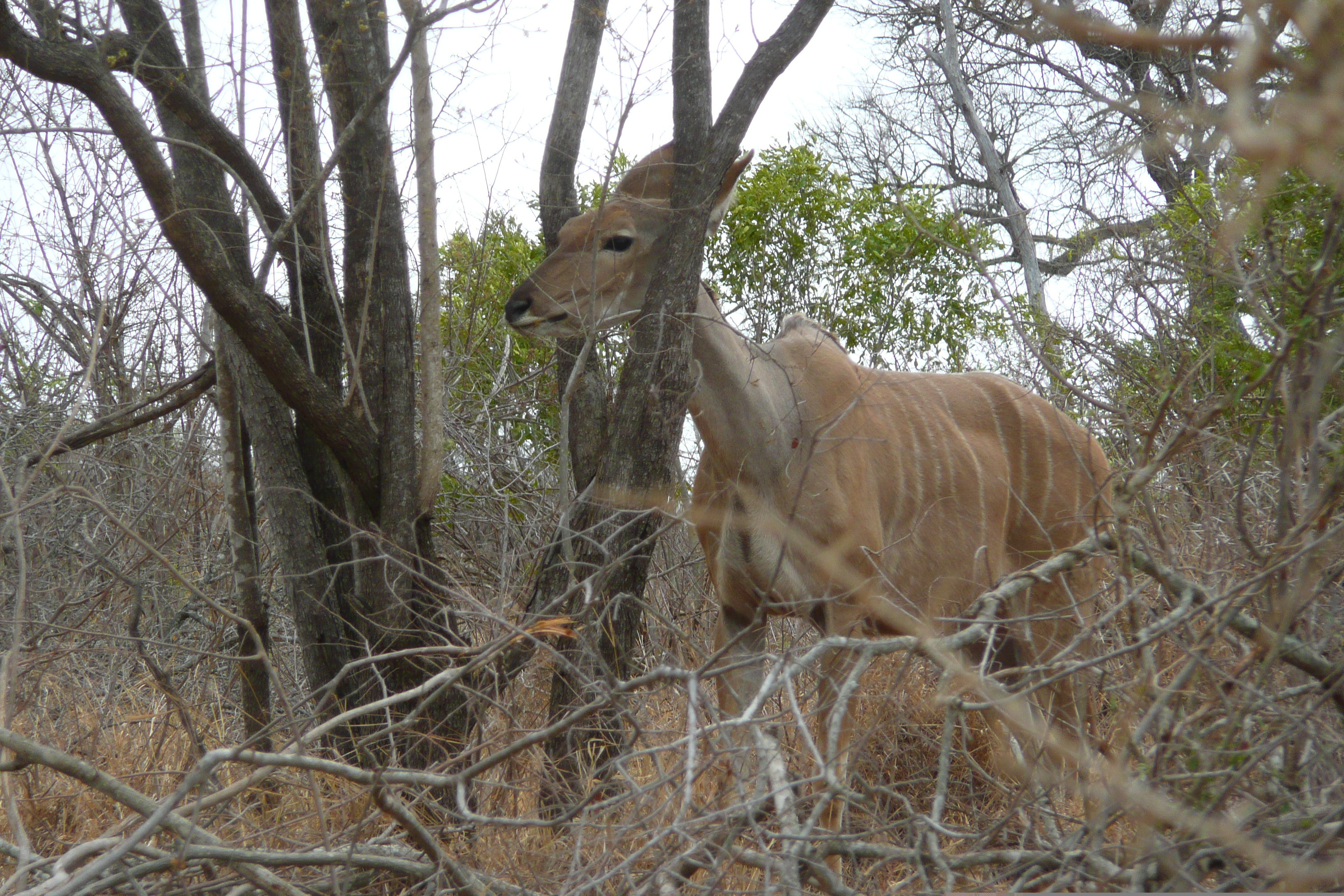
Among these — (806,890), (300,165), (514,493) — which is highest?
(300,165)

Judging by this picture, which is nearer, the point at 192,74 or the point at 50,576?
the point at 192,74

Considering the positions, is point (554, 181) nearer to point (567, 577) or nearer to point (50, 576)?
point (567, 577)

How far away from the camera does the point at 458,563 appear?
18.2 feet

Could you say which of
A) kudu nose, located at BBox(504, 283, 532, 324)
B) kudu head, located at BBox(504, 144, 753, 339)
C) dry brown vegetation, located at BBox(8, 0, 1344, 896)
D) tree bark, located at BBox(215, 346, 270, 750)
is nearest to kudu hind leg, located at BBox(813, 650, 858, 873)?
dry brown vegetation, located at BBox(8, 0, 1344, 896)

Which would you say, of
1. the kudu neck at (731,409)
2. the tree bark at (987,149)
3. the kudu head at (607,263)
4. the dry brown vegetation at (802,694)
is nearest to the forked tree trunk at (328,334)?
the dry brown vegetation at (802,694)

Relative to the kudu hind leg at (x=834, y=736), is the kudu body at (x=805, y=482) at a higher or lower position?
higher

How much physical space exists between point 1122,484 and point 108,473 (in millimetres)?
4964

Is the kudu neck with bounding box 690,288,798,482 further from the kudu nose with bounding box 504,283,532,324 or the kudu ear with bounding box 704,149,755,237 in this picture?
the kudu nose with bounding box 504,283,532,324

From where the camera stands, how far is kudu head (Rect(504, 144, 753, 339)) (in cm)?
367

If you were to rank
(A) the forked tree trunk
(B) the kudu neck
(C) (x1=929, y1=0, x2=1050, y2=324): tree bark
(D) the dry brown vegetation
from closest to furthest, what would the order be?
1. (D) the dry brown vegetation
2. (A) the forked tree trunk
3. (B) the kudu neck
4. (C) (x1=929, y1=0, x2=1050, y2=324): tree bark

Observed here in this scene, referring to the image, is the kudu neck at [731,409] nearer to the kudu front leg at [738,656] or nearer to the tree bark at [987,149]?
the kudu front leg at [738,656]

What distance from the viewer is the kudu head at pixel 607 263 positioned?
3670 mm

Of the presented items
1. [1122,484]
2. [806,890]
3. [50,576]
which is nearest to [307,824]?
[806,890]

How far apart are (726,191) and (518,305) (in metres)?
0.78
